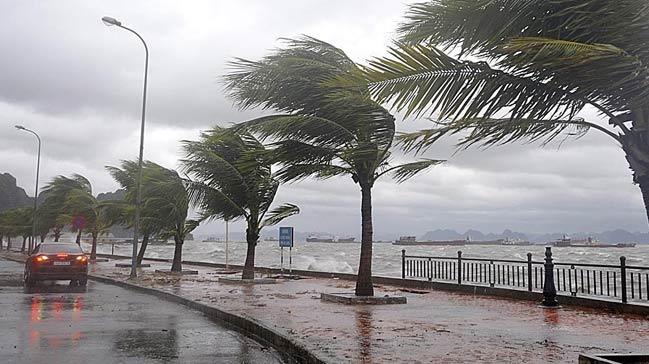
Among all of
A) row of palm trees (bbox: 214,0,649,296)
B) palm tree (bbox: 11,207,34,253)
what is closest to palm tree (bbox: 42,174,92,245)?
palm tree (bbox: 11,207,34,253)

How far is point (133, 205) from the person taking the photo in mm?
33969

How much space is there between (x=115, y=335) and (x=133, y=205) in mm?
24020

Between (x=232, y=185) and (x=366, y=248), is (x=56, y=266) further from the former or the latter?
(x=366, y=248)

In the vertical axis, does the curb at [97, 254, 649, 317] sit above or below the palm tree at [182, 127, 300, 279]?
below

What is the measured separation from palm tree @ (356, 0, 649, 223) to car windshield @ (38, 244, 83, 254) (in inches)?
804

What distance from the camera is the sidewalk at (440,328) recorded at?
8.74 m

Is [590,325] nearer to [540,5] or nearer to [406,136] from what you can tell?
[406,136]

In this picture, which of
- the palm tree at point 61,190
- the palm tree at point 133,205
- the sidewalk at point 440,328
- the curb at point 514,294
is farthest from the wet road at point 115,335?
the palm tree at point 61,190

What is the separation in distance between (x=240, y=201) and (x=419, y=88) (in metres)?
18.2

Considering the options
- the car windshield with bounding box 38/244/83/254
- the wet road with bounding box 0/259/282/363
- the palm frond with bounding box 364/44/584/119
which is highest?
the palm frond with bounding box 364/44/584/119

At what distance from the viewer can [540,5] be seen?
6.16 metres

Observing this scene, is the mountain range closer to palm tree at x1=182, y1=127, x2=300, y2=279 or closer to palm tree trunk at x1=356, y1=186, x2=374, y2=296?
palm tree at x1=182, y1=127, x2=300, y2=279

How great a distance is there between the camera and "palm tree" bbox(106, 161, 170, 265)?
29.8 meters

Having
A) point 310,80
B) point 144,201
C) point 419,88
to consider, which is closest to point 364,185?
point 310,80
